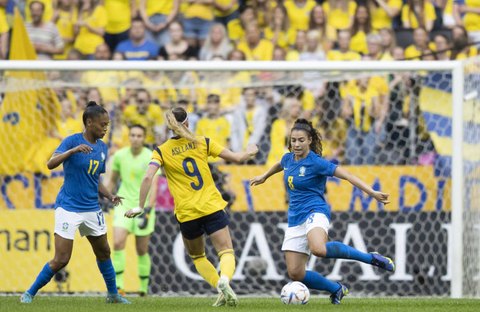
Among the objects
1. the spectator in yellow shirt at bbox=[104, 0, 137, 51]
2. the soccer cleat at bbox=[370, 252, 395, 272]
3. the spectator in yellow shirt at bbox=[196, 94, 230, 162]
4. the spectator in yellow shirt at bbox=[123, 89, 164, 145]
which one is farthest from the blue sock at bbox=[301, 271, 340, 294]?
the spectator in yellow shirt at bbox=[104, 0, 137, 51]

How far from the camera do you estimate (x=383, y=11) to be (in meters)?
16.5

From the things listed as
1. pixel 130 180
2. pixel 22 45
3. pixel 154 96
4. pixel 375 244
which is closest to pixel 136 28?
pixel 22 45

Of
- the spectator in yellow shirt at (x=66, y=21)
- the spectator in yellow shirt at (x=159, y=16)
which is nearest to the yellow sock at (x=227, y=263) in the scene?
the spectator in yellow shirt at (x=159, y=16)

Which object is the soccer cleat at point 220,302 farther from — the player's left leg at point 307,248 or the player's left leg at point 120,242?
the player's left leg at point 120,242

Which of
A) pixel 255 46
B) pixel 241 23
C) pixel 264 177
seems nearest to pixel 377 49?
pixel 255 46

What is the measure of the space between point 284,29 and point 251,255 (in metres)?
5.24

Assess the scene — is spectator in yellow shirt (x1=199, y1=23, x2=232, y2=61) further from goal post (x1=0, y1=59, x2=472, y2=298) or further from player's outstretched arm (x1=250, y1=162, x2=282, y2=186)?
player's outstretched arm (x1=250, y1=162, x2=282, y2=186)

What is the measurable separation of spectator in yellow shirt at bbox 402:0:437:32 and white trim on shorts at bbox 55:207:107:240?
841 cm

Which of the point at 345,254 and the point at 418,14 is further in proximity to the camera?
the point at 418,14

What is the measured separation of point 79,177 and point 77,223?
437 millimetres

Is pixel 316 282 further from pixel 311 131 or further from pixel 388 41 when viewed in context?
pixel 388 41

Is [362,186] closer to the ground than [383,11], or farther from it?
closer to the ground

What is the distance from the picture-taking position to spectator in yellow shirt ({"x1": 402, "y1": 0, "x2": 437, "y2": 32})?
16.3m

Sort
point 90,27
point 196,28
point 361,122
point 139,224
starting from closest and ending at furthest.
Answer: point 139,224 < point 361,122 < point 196,28 < point 90,27
